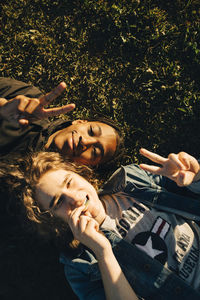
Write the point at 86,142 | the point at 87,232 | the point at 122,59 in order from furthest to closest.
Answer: the point at 122,59
the point at 86,142
the point at 87,232

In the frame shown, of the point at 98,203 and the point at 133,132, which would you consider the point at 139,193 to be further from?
the point at 133,132

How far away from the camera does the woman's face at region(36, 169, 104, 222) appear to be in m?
2.63

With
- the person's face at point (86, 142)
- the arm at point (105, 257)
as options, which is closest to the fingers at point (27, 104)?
the person's face at point (86, 142)

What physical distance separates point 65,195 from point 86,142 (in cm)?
84

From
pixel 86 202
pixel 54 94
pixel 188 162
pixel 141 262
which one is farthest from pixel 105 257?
pixel 54 94

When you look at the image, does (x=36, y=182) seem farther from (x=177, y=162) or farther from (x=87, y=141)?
(x=177, y=162)

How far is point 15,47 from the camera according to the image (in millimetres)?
3926

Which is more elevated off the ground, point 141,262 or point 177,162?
point 177,162

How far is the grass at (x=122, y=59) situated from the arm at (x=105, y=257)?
5.13ft

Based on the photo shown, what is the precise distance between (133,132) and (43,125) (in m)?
1.42

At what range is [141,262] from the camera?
2.79m

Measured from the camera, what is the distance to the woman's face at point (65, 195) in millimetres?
2629

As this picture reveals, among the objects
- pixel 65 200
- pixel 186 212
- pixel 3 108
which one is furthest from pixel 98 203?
pixel 3 108

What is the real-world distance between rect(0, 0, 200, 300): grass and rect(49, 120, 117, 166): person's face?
0.62 meters
